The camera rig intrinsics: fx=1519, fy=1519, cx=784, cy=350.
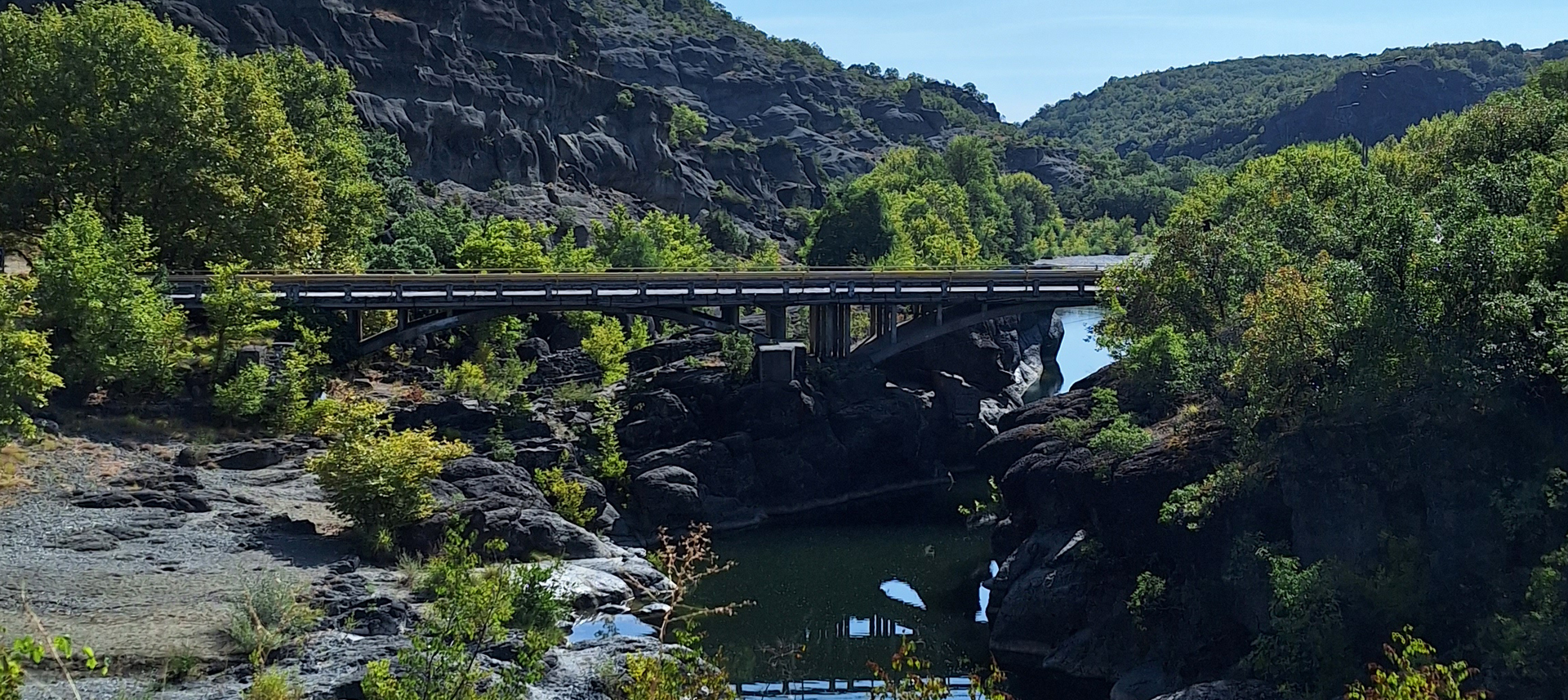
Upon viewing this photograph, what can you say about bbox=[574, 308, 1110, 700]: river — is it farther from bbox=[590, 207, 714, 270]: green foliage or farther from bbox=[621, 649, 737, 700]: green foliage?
bbox=[590, 207, 714, 270]: green foliage

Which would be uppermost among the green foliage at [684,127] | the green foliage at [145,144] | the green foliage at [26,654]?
the green foliage at [684,127]

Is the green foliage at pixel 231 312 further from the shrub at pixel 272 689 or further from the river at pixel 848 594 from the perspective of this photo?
the shrub at pixel 272 689

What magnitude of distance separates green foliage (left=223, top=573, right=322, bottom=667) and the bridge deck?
23.6 metres

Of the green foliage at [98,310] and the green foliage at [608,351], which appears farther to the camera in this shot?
the green foliage at [608,351]

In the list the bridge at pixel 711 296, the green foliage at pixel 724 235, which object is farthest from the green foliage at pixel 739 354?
the green foliage at pixel 724 235

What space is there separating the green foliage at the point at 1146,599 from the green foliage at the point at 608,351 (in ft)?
94.0

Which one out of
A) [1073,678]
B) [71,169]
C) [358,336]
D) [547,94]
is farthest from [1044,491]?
[547,94]

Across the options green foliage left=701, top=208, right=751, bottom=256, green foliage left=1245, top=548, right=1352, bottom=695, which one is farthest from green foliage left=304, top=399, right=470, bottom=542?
green foliage left=701, top=208, right=751, bottom=256

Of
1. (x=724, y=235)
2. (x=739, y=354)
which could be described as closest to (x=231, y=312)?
(x=739, y=354)

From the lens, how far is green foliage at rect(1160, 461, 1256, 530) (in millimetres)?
32500

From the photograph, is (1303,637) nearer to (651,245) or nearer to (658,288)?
(658,288)

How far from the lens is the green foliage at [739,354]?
5584cm

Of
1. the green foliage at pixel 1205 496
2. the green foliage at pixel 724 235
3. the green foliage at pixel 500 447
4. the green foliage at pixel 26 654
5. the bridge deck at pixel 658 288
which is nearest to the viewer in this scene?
the green foliage at pixel 26 654

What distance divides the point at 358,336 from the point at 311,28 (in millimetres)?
43113
